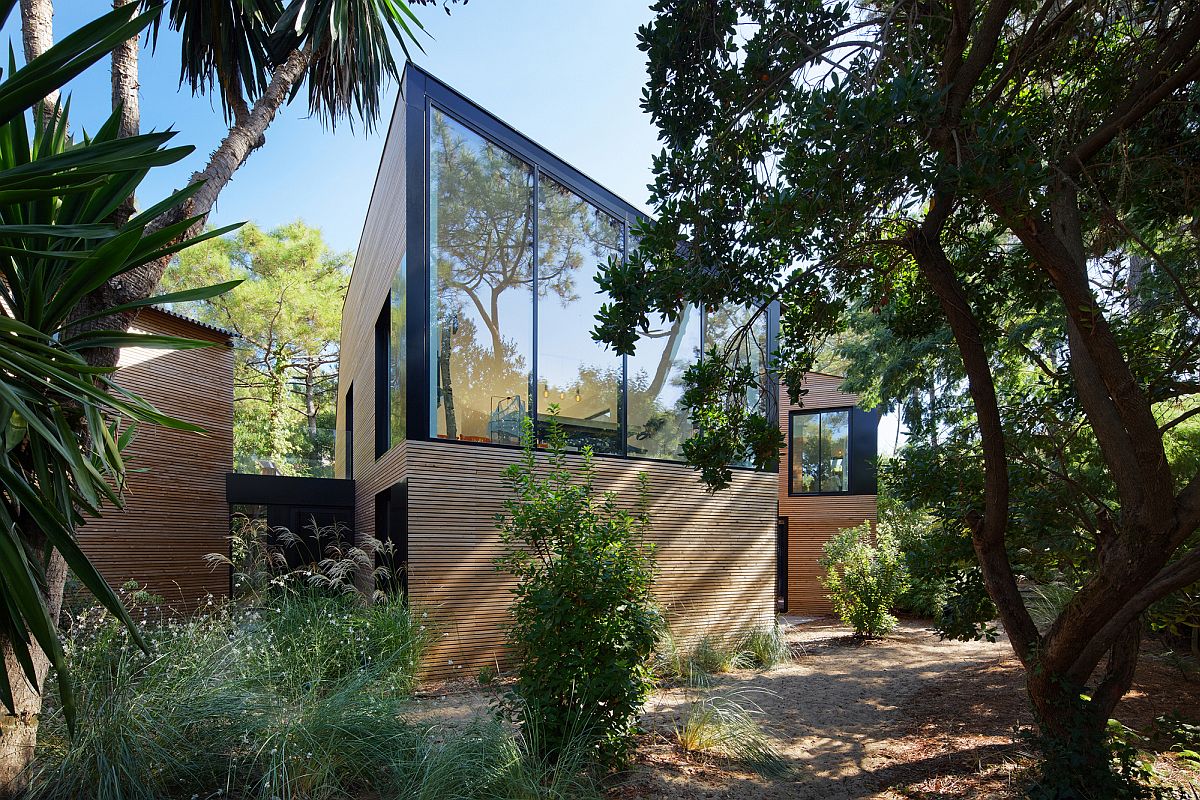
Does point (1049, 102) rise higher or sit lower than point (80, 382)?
higher

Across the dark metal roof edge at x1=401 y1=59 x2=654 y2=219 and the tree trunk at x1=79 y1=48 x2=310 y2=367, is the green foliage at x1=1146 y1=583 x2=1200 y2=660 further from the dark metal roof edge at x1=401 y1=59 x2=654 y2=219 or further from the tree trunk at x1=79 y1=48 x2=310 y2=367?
the tree trunk at x1=79 y1=48 x2=310 y2=367

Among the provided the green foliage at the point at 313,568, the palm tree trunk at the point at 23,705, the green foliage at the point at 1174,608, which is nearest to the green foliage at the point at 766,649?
the green foliage at the point at 1174,608

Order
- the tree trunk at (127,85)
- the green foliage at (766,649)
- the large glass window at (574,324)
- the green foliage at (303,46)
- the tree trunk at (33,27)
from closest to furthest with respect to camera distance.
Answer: the tree trunk at (33,27) → the tree trunk at (127,85) → the green foliage at (303,46) → the large glass window at (574,324) → the green foliage at (766,649)

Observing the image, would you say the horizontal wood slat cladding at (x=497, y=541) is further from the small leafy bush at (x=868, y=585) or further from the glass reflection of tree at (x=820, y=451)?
the glass reflection of tree at (x=820, y=451)

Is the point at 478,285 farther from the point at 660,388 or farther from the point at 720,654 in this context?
the point at 720,654

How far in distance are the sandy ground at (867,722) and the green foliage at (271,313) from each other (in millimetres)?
16225

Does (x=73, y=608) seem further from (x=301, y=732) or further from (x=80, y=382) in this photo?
(x=80, y=382)

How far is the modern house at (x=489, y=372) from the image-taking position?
24.1ft

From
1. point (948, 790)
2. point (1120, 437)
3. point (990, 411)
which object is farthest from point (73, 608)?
point (1120, 437)

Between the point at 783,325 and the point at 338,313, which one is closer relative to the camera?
the point at 783,325

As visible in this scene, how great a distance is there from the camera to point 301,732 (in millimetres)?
3711

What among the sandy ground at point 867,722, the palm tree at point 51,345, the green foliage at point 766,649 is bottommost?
the green foliage at point 766,649

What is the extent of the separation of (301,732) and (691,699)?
→ 12.0 ft

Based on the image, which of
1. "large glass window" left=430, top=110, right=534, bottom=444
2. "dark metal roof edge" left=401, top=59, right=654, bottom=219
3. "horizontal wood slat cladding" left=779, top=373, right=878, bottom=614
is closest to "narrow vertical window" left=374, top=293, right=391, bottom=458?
"large glass window" left=430, top=110, right=534, bottom=444
